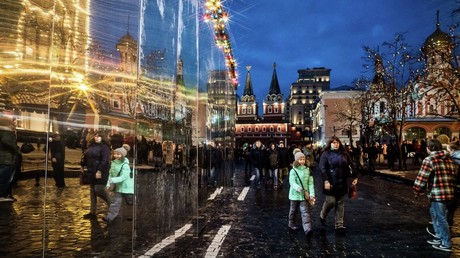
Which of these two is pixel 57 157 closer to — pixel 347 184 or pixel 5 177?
pixel 5 177

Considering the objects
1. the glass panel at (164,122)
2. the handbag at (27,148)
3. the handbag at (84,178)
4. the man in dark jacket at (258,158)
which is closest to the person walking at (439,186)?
the glass panel at (164,122)

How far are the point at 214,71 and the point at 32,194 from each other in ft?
27.6

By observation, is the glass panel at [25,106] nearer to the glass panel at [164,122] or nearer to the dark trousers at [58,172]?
the dark trousers at [58,172]

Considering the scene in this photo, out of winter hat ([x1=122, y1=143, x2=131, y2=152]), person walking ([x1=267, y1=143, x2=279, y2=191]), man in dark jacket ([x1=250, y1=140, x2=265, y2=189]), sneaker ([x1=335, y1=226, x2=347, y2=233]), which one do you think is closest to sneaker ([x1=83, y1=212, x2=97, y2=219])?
winter hat ([x1=122, y1=143, x2=131, y2=152])

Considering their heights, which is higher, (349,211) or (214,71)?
(214,71)

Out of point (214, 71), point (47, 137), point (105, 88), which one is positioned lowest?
point (47, 137)

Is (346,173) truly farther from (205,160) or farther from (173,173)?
(173,173)

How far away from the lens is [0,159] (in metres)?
2.42

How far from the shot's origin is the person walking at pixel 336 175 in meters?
8.23

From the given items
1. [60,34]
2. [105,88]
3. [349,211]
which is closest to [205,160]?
[349,211]

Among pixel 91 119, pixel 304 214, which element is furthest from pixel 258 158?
pixel 91 119

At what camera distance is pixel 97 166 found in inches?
128

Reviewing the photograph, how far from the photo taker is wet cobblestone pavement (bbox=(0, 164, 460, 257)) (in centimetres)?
264

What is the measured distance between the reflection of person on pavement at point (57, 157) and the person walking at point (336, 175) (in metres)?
6.26
